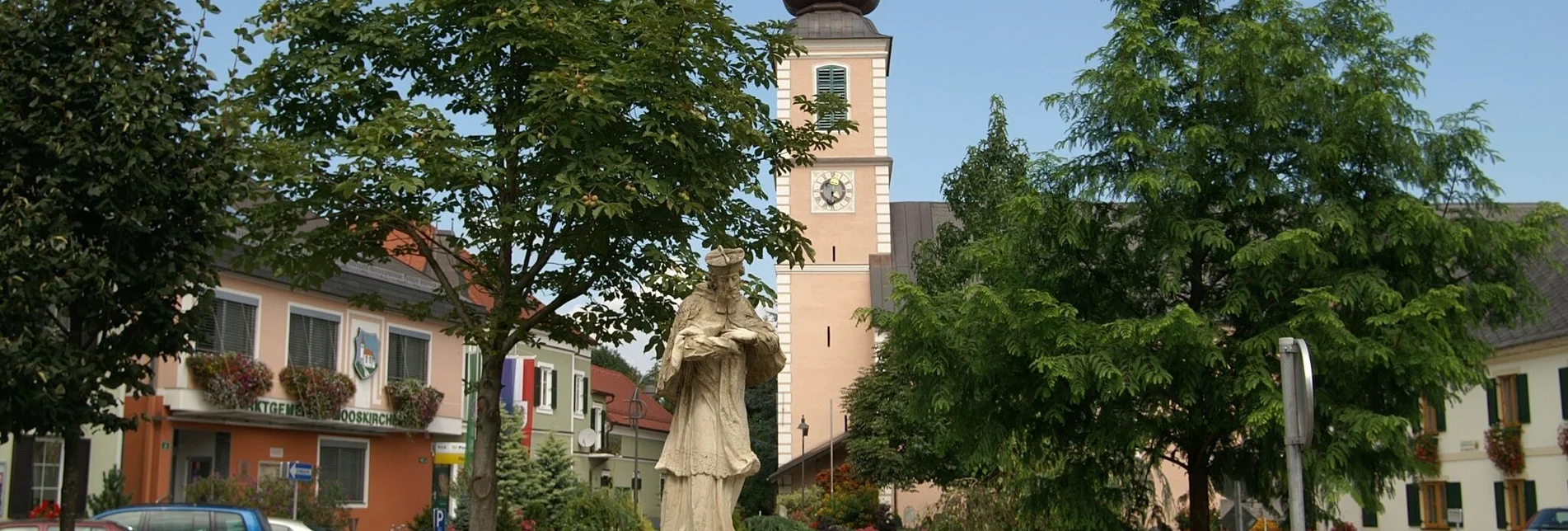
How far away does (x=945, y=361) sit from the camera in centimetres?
2177

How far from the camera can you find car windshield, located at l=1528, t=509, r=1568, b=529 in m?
27.6

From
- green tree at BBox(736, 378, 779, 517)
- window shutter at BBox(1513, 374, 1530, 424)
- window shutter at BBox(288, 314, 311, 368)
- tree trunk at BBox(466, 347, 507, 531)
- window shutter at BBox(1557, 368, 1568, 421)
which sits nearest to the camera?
tree trunk at BBox(466, 347, 507, 531)

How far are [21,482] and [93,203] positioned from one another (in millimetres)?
15608

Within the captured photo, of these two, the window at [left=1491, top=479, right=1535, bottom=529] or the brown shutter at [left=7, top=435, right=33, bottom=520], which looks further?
the window at [left=1491, top=479, right=1535, bottom=529]

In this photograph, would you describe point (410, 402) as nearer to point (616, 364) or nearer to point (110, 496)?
point (110, 496)

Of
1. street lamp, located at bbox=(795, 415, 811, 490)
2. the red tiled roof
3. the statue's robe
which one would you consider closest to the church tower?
street lamp, located at bbox=(795, 415, 811, 490)

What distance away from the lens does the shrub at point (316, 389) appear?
29.5 metres

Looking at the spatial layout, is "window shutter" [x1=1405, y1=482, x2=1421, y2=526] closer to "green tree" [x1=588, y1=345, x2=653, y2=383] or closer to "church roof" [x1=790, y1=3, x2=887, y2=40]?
"church roof" [x1=790, y1=3, x2=887, y2=40]

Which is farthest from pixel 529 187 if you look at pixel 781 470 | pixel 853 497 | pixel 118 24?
pixel 781 470

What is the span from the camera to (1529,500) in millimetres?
35469

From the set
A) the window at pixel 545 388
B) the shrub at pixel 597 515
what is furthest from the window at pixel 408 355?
the window at pixel 545 388

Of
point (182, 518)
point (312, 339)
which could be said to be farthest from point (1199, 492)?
point (312, 339)

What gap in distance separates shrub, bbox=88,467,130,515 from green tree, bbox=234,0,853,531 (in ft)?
31.4

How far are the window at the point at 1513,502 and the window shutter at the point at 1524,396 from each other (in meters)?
1.48
